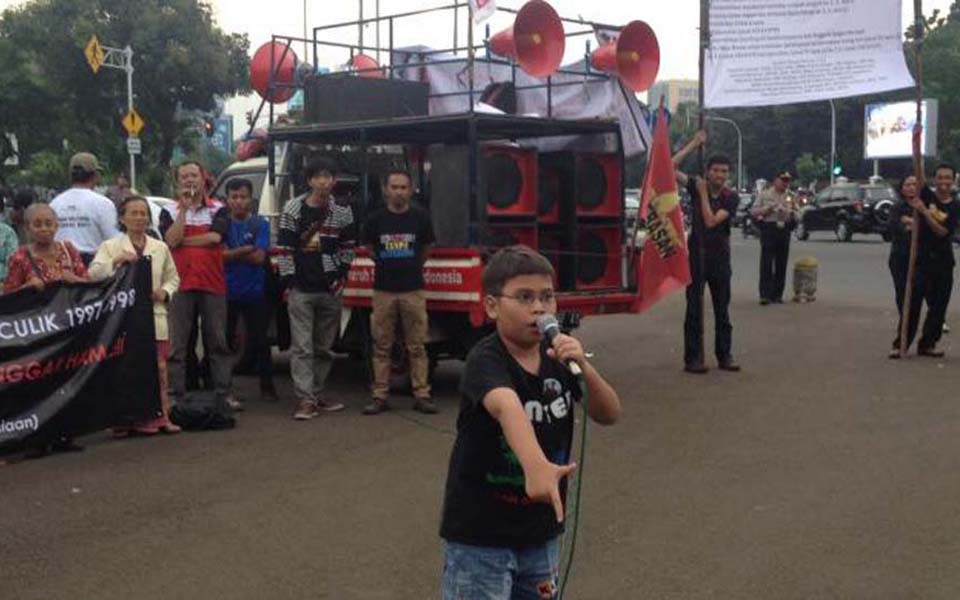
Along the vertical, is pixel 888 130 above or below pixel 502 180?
above

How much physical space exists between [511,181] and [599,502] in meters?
4.00

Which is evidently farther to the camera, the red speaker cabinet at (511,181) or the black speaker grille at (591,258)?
the black speaker grille at (591,258)

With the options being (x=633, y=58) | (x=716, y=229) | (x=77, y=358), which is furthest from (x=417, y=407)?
(x=633, y=58)

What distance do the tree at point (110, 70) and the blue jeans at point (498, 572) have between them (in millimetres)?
42647

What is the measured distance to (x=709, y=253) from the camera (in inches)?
432

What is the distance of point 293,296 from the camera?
29.7 ft

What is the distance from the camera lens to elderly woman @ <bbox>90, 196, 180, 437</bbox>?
27.3ft

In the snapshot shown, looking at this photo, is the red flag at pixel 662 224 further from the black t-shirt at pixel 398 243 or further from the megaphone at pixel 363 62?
the megaphone at pixel 363 62

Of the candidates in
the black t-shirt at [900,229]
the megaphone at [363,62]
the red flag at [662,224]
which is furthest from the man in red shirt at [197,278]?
the black t-shirt at [900,229]

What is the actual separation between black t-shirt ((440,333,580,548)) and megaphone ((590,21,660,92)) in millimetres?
7902

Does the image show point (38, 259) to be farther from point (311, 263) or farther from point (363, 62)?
point (363, 62)

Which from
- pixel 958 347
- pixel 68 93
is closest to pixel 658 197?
pixel 958 347

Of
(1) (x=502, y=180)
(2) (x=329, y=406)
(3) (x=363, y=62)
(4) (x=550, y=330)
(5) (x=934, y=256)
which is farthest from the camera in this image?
(3) (x=363, y=62)

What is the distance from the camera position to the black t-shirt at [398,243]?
8.91m
